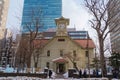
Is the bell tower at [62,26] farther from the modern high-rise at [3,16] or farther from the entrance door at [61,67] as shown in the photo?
the modern high-rise at [3,16]

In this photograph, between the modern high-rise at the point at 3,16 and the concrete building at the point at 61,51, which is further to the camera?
the modern high-rise at the point at 3,16

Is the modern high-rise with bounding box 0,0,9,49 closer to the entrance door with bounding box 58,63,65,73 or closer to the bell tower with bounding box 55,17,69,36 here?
the bell tower with bounding box 55,17,69,36

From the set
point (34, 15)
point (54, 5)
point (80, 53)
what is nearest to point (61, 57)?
point (80, 53)

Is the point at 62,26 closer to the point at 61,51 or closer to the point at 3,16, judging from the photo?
the point at 61,51

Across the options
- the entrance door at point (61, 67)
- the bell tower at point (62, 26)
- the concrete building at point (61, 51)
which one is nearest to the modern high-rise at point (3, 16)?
the concrete building at point (61, 51)

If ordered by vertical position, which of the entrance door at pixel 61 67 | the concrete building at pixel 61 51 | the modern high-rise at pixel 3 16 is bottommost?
the entrance door at pixel 61 67

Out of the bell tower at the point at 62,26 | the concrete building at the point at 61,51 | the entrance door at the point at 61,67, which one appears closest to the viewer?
the entrance door at the point at 61,67

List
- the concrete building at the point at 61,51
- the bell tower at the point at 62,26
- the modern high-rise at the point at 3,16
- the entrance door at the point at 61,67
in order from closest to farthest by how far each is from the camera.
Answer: the entrance door at the point at 61,67 < the concrete building at the point at 61,51 < the bell tower at the point at 62,26 < the modern high-rise at the point at 3,16

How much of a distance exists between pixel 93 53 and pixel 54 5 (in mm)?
77172

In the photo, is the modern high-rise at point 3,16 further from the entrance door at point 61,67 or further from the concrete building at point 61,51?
the entrance door at point 61,67

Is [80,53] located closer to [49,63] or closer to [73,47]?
[73,47]

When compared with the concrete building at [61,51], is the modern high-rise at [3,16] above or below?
above

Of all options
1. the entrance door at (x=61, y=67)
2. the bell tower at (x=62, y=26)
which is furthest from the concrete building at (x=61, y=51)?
the entrance door at (x=61, y=67)

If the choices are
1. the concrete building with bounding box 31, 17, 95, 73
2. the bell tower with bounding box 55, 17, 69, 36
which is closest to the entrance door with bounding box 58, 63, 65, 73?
the concrete building with bounding box 31, 17, 95, 73
